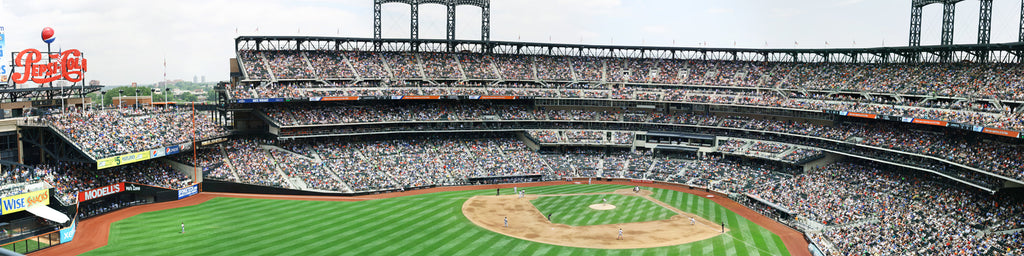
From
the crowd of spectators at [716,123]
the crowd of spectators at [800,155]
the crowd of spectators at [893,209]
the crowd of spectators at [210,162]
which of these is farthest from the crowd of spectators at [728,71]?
the crowd of spectators at [210,162]

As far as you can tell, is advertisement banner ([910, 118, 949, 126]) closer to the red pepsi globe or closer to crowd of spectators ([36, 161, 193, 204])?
crowd of spectators ([36, 161, 193, 204])

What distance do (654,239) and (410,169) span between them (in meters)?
27.6

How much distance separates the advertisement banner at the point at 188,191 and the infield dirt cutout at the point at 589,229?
22.6 meters

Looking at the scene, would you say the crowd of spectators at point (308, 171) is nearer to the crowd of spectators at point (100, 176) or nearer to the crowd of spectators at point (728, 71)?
the crowd of spectators at point (100, 176)

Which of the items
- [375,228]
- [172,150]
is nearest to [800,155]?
[375,228]

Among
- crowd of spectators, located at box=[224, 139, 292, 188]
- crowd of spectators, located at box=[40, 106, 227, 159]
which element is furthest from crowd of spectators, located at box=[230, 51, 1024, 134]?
crowd of spectators, located at box=[40, 106, 227, 159]

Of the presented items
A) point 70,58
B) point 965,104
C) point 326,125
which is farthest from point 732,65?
point 70,58

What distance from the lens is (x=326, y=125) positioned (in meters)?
63.5

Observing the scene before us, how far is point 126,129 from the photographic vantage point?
5200 cm

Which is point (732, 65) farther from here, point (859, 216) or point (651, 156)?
point (859, 216)

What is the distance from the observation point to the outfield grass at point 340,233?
126 ft

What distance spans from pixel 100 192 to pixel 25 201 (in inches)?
291

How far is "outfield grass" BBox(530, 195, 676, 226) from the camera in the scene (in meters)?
47.5

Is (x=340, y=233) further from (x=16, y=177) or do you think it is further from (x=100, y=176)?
(x=100, y=176)
